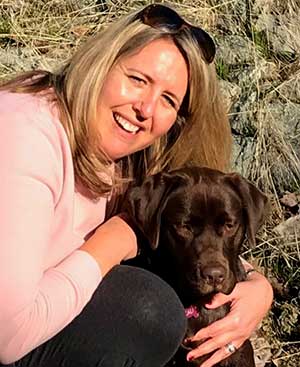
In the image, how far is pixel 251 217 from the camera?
4055 mm

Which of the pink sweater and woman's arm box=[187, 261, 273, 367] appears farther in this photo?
woman's arm box=[187, 261, 273, 367]

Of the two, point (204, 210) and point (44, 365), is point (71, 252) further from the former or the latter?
point (204, 210)

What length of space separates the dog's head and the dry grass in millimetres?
969

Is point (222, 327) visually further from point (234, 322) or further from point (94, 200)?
point (94, 200)

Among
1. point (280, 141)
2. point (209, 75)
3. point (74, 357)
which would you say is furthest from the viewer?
point (280, 141)

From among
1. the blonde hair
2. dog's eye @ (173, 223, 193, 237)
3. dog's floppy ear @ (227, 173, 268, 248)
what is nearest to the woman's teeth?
the blonde hair

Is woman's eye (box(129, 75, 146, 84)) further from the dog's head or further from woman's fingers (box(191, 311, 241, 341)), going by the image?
woman's fingers (box(191, 311, 241, 341))

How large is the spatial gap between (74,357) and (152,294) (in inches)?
14.8

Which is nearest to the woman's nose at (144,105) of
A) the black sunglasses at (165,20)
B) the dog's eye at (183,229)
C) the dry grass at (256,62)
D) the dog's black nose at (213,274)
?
the black sunglasses at (165,20)

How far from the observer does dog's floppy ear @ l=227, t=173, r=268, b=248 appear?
4066mm

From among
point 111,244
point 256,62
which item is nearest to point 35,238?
point 111,244

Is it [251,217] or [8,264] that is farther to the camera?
[251,217]

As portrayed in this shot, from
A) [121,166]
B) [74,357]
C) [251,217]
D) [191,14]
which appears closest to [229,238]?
[251,217]

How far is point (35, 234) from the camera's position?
3152 millimetres
